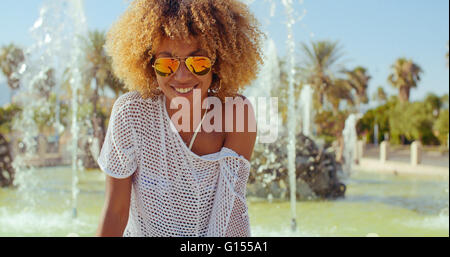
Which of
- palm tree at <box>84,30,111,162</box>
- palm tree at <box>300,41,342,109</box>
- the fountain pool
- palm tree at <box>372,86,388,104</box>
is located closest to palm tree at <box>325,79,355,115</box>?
palm tree at <box>300,41,342,109</box>

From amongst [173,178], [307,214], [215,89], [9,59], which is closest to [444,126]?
[307,214]

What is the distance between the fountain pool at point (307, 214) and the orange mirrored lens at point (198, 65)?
15.9ft

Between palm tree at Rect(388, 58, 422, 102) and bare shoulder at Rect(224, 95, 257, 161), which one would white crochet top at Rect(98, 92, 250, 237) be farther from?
palm tree at Rect(388, 58, 422, 102)

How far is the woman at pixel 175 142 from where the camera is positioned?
1.51 meters

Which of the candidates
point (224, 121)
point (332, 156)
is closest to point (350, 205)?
point (332, 156)

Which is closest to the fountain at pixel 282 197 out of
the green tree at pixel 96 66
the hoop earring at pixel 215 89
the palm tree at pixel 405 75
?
the hoop earring at pixel 215 89

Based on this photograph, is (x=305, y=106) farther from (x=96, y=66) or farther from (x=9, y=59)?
(x=9, y=59)

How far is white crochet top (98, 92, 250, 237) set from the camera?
59.9 inches

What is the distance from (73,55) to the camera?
42.8 feet

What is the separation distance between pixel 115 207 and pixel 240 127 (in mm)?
537

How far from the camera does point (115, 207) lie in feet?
4.85

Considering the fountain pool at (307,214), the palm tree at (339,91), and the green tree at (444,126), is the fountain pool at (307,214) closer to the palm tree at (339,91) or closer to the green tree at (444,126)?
the palm tree at (339,91)

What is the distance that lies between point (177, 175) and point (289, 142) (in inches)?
299
